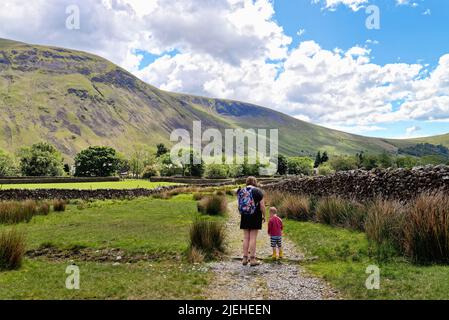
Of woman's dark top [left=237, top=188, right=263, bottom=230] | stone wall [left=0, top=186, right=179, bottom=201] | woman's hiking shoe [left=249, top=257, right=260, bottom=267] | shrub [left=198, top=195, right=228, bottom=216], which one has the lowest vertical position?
stone wall [left=0, top=186, right=179, bottom=201]

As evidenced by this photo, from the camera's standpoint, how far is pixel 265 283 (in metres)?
7.68

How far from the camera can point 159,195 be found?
134ft

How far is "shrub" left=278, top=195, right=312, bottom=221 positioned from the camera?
58.2ft

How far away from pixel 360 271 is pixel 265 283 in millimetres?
2179

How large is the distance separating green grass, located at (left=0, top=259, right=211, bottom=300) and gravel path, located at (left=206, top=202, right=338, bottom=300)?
0.41 meters

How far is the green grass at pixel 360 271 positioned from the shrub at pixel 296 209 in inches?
192

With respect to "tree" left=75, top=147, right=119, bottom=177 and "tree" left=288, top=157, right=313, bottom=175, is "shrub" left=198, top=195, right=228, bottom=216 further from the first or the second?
"tree" left=288, top=157, right=313, bottom=175

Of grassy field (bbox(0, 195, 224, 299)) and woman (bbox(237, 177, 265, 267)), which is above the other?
woman (bbox(237, 177, 265, 267))

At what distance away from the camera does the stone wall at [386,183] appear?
11.5 m

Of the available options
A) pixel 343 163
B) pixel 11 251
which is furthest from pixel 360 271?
pixel 343 163

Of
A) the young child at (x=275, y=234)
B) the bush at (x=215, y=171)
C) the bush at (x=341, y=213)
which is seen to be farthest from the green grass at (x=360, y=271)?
the bush at (x=215, y=171)

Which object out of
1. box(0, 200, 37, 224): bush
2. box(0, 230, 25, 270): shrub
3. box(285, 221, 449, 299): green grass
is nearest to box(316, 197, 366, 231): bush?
box(285, 221, 449, 299): green grass

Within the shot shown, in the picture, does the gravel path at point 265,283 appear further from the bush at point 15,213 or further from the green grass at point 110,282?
the bush at point 15,213

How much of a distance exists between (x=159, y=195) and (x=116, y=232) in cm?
2545
